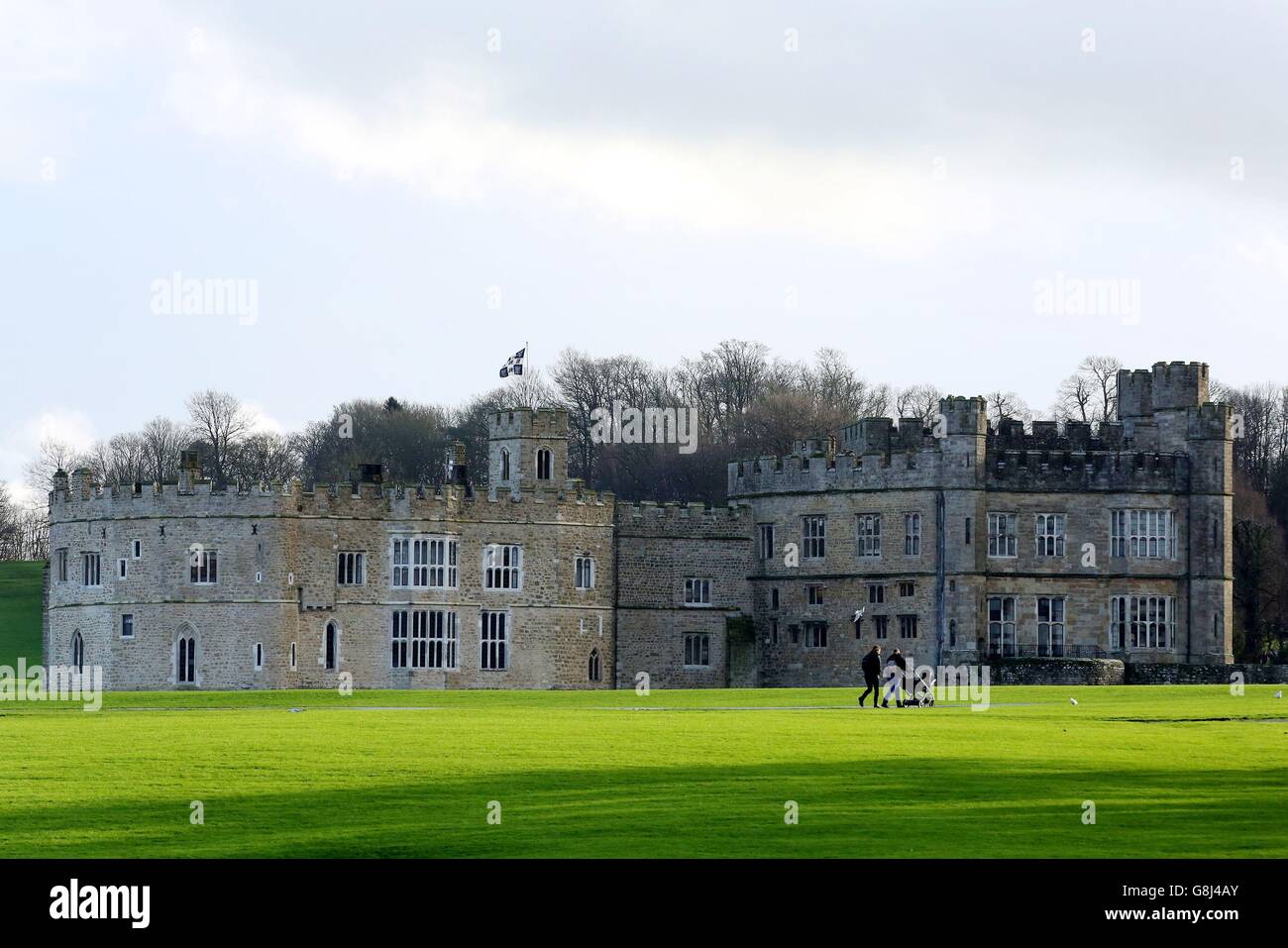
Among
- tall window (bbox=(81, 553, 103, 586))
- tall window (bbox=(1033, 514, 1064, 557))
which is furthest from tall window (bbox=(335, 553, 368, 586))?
tall window (bbox=(1033, 514, 1064, 557))

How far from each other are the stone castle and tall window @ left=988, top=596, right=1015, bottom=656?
0.07m

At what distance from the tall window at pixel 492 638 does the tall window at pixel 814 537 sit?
9490mm

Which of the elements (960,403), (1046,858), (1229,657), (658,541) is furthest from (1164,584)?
(1046,858)

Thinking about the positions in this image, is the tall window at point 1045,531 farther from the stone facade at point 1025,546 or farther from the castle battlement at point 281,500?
the castle battlement at point 281,500

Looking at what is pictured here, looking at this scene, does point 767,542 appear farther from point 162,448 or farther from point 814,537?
point 162,448

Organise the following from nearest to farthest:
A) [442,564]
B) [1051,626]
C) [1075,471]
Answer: [442,564] → [1051,626] → [1075,471]

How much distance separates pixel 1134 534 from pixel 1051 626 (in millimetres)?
3735

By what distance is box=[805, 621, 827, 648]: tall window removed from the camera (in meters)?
67.1

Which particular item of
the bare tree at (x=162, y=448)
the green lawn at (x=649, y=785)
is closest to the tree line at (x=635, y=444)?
the bare tree at (x=162, y=448)

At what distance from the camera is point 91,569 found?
6494 cm

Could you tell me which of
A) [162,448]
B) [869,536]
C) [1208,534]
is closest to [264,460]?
[162,448]
